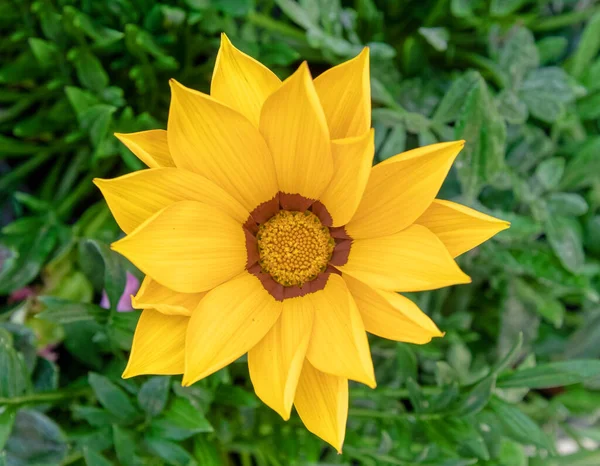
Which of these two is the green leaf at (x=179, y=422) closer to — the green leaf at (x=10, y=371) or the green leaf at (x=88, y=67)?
the green leaf at (x=10, y=371)

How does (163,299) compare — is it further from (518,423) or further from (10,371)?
(518,423)

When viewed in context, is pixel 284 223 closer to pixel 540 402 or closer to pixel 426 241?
pixel 426 241

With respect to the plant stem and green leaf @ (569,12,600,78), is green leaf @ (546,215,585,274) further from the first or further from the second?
the plant stem

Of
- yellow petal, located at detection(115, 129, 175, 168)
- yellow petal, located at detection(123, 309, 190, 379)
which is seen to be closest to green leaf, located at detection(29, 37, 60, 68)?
yellow petal, located at detection(115, 129, 175, 168)

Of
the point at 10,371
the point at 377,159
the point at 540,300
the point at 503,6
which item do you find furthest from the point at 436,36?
the point at 10,371

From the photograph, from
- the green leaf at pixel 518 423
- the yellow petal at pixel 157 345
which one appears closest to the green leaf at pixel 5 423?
the yellow petal at pixel 157 345

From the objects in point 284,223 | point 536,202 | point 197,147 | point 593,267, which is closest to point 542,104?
point 536,202
